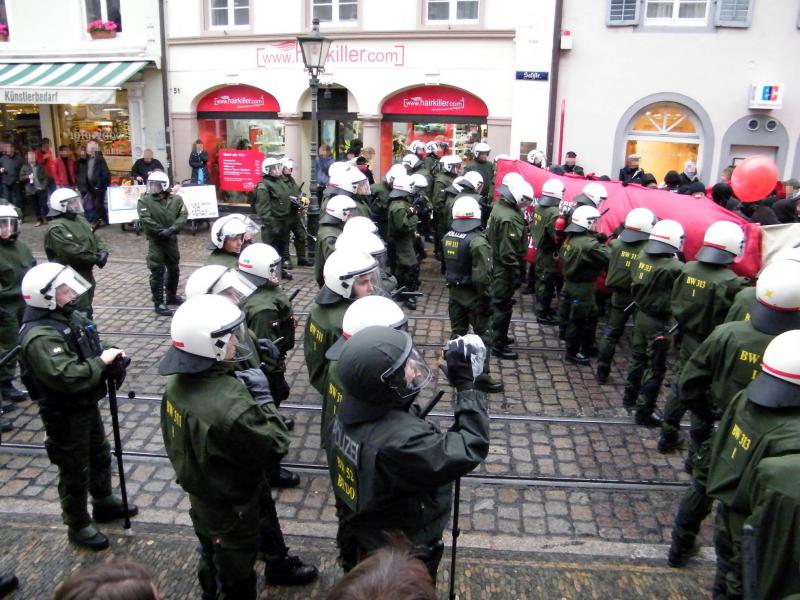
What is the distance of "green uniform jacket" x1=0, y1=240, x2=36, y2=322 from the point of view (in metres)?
7.17

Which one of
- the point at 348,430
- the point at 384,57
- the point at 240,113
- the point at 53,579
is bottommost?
the point at 53,579

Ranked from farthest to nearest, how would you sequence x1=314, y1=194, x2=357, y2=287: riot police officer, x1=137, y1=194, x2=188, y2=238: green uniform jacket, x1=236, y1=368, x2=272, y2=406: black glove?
x1=137, y1=194, x2=188, y2=238: green uniform jacket < x1=314, y1=194, x2=357, y2=287: riot police officer < x1=236, y1=368, x2=272, y2=406: black glove

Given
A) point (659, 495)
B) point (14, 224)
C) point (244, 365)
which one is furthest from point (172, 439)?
point (14, 224)

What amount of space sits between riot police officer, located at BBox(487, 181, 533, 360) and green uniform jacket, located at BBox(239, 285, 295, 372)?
3282 millimetres

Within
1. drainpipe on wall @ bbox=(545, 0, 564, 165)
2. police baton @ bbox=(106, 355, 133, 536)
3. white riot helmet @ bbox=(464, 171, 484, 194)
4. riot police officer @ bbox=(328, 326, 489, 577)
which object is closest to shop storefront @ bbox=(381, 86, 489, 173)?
drainpipe on wall @ bbox=(545, 0, 564, 165)

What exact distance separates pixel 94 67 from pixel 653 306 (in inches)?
662

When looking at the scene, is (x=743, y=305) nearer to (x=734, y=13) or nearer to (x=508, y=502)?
(x=508, y=502)

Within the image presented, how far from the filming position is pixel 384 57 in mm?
16891

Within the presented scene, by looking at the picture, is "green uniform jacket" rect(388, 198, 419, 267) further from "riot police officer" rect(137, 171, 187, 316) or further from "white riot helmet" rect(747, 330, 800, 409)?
"white riot helmet" rect(747, 330, 800, 409)

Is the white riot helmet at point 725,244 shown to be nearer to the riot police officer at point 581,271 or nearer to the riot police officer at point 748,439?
the riot police officer at point 581,271

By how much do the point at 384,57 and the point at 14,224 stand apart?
11.5m

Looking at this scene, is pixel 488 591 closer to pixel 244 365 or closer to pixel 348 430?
pixel 348 430

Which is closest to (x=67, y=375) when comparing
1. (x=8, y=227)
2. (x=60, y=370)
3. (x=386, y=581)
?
(x=60, y=370)

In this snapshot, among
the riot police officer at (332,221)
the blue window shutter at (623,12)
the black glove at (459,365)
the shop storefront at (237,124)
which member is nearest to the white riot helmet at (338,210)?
the riot police officer at (332,221)
